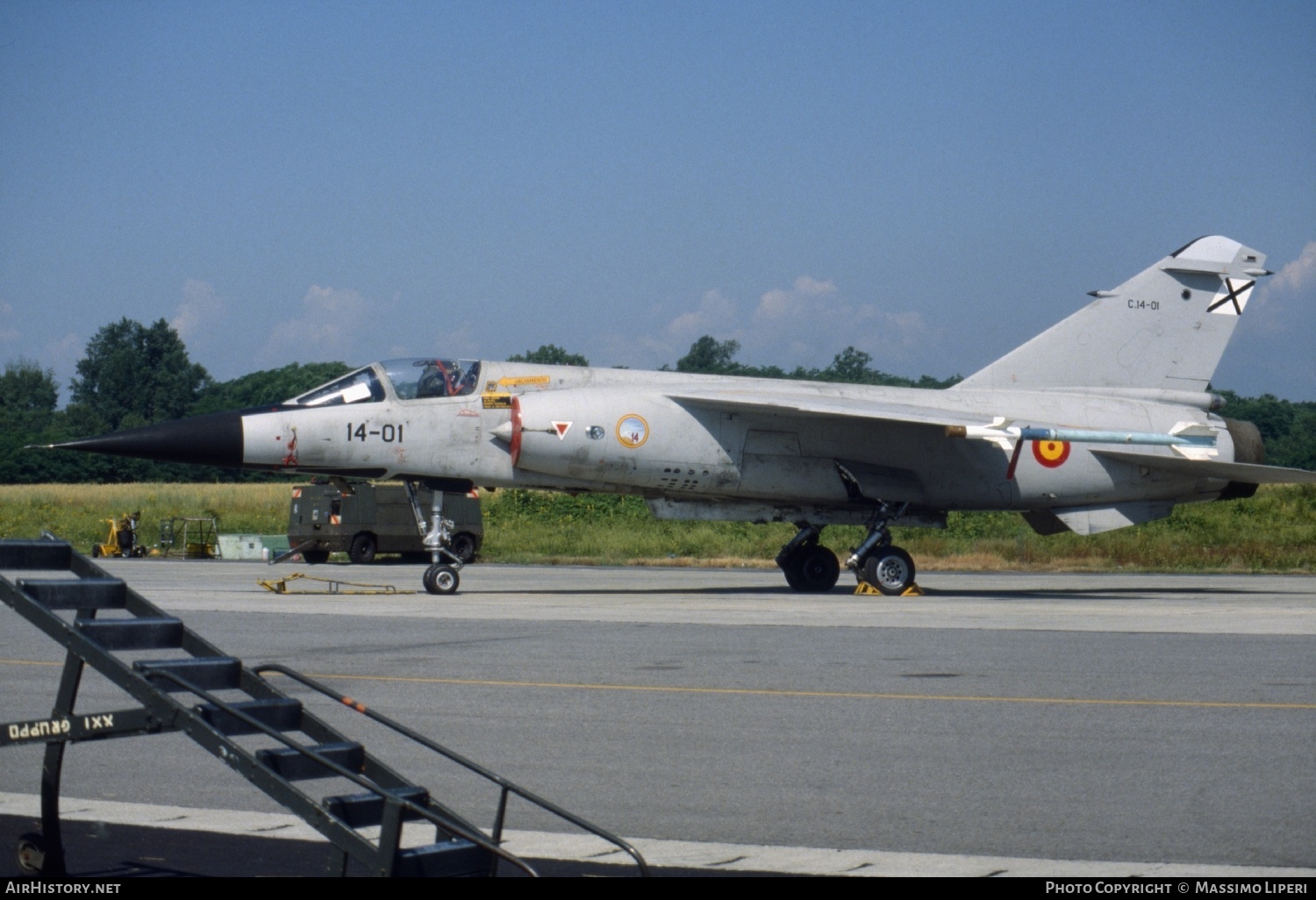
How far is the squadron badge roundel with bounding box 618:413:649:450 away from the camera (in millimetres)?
19062

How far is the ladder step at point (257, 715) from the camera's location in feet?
14.0

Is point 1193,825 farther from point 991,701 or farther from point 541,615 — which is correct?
point 541,615

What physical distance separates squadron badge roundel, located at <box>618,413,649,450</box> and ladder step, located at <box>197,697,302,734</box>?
1440 centimetres

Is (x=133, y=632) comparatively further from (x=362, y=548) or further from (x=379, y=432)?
(x=362, y=548)

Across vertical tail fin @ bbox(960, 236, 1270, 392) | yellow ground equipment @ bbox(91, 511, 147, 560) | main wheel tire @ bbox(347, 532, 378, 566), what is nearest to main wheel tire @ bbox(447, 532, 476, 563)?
main wheel tire @ bbox(347, 532, 378, 566)

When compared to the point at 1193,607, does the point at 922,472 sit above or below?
above

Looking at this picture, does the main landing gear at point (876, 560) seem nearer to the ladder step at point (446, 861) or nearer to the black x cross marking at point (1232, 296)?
the black x cross marking at point (1232, 296)

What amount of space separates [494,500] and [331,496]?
1156 cm

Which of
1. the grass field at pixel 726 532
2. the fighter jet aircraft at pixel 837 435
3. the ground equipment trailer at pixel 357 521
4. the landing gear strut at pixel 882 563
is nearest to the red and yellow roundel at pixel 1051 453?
the fighter jet aircraft at pixel 837 435

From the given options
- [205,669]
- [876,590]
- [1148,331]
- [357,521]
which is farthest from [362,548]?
[205,669]

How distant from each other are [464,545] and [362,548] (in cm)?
246

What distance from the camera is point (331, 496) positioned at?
3241cm

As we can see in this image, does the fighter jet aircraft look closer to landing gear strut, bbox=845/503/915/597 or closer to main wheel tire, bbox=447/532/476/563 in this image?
landing gear strut, bbox=845/503/915/597
